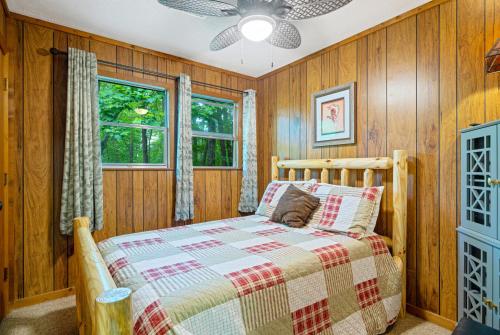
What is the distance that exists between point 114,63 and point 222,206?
79.2 inches

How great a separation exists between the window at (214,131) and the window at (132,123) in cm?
43

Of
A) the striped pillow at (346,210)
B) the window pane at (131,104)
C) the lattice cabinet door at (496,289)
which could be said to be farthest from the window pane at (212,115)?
the lattice cabinet door at (496,289)

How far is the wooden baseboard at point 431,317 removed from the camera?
2.01 m

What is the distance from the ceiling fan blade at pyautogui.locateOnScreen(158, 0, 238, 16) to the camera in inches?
63.5

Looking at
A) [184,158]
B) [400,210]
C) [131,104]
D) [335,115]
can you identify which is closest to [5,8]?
[131,104]

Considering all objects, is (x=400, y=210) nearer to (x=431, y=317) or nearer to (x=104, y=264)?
(x=431, y=317)

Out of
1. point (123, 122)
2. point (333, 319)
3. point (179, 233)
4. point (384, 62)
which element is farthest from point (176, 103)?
point (333, 319)

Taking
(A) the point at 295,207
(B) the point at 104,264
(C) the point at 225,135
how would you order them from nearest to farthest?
(B) the point at 104,264 < (A) the point at 295,207 < (C) the point at 225,135

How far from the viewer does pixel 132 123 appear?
292 cm

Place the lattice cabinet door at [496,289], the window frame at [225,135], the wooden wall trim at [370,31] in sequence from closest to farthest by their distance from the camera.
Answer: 1. the lattice cabinet door at [496,289]
2. the wooden wall trim at [370,31]
3. the window frame at [225,135]

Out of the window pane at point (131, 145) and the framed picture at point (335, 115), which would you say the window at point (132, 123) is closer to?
the window pane at point (131, 145)

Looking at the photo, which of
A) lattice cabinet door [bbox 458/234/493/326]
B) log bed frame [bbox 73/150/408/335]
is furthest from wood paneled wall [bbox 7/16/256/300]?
lattice cabinet door [bbox 458/234/493/326]

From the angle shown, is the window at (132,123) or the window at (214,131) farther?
the window at (214,131)

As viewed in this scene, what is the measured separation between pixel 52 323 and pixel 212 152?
2262mm
